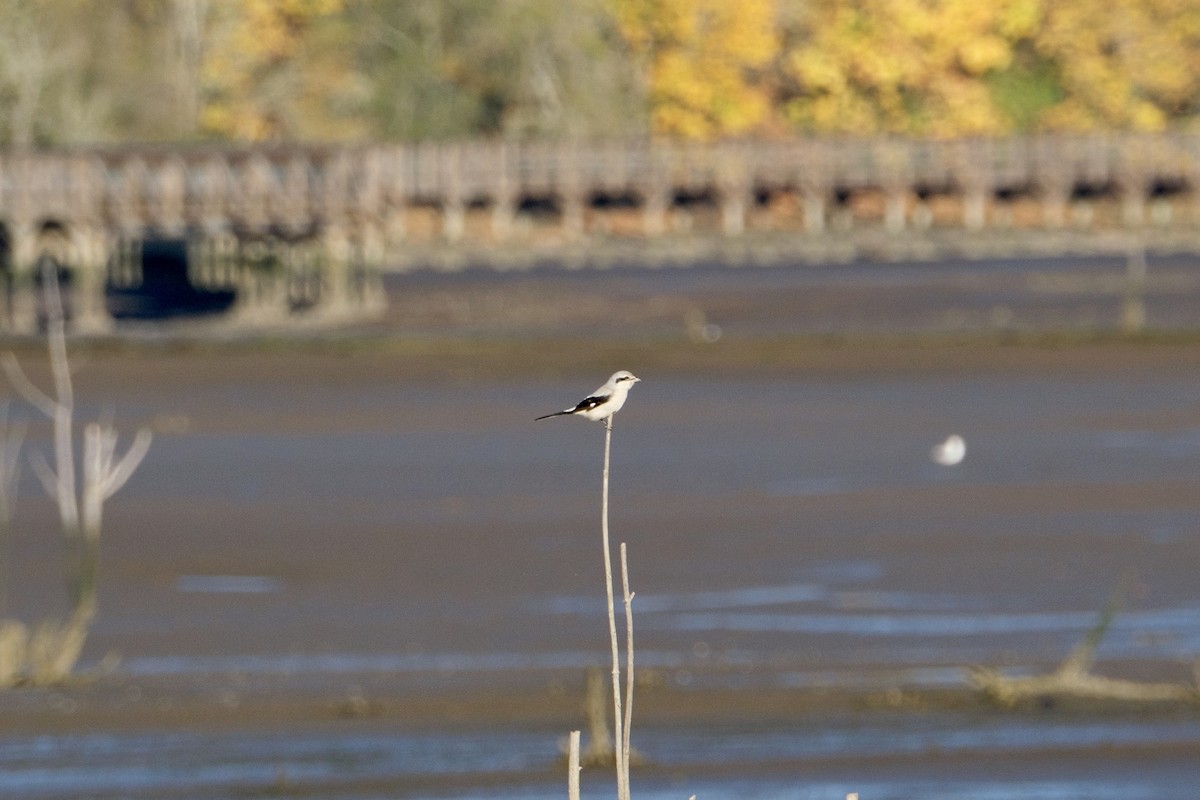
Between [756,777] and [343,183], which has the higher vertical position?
[343,183]

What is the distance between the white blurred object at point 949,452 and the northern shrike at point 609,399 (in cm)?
1675

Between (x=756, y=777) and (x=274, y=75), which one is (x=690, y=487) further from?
(x=274, y=75)

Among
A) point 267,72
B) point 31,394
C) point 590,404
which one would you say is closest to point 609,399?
point 590,404

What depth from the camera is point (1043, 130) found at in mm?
74688

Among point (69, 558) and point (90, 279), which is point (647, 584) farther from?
point (90, 279)

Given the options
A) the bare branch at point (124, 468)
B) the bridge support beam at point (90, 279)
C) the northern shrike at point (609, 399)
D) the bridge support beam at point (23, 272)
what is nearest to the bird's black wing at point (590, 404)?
the northern shrike at point (609, 399)

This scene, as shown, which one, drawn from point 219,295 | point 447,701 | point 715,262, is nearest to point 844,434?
point 447,701

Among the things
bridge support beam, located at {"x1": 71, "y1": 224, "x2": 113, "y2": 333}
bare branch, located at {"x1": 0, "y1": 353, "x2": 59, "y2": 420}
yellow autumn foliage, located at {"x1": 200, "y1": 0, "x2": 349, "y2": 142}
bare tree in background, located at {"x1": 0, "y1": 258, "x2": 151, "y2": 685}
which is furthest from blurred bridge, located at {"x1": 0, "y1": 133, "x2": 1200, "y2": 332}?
bare tree in background, located at {"x1": 0, "y1": 258, "x2": 151, "y2": 685}

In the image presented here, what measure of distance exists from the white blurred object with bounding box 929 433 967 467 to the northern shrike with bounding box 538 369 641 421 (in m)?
16.8

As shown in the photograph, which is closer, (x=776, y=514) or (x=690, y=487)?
(x=776, y=514)

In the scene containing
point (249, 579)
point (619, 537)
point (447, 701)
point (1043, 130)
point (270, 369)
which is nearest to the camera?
point (447, 701)

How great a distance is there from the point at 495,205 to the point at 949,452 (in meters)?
44.2

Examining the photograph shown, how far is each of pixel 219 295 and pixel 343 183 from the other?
758 cm

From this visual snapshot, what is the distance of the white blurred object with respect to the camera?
23453 millimetres
